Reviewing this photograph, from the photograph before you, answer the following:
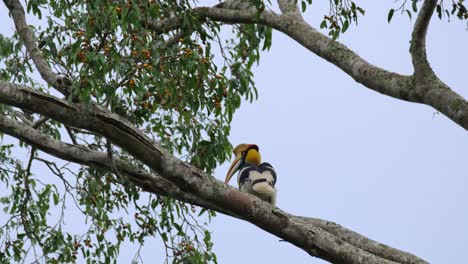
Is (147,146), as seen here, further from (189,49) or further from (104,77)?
(189,49)

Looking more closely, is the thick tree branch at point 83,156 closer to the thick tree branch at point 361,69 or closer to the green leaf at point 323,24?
the thick tree branch at point 361,69

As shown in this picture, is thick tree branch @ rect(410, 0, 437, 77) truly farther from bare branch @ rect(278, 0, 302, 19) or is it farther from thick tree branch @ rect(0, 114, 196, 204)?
bare branch @ rect(278, 0, 302, 19)

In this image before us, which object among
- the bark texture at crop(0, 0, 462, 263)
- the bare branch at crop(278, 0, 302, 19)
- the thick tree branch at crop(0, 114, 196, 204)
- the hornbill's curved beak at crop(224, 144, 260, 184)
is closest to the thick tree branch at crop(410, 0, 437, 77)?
the bark texture at crop(0, 0, 462, 263)

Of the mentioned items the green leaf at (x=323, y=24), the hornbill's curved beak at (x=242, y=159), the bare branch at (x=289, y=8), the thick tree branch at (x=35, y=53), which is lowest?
the thick tree branch at (x=35, y=53)

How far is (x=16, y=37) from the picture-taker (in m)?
9.51

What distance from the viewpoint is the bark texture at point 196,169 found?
6.07 m

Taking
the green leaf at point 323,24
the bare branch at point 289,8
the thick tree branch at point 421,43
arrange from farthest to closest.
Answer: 1. the bare branch at point 289,8
2. the green leaf at point 323,24
3. the thick tree branch at point 421,43

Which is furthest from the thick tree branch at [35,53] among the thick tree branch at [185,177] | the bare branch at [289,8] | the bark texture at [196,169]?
the bare branch at [289,8]

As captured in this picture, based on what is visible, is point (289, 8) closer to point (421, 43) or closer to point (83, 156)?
point (421, 43)

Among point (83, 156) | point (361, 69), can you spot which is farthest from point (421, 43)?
point (83, 156)

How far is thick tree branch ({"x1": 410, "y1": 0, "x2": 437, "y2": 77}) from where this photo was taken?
21.1 ft

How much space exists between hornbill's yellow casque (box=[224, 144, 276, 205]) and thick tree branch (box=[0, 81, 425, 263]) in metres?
2.49

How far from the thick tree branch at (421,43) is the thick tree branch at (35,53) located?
2535 mm

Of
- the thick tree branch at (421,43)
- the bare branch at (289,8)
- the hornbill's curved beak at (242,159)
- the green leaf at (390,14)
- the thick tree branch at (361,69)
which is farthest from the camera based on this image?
the hornbill's curved beak at (242,159)
